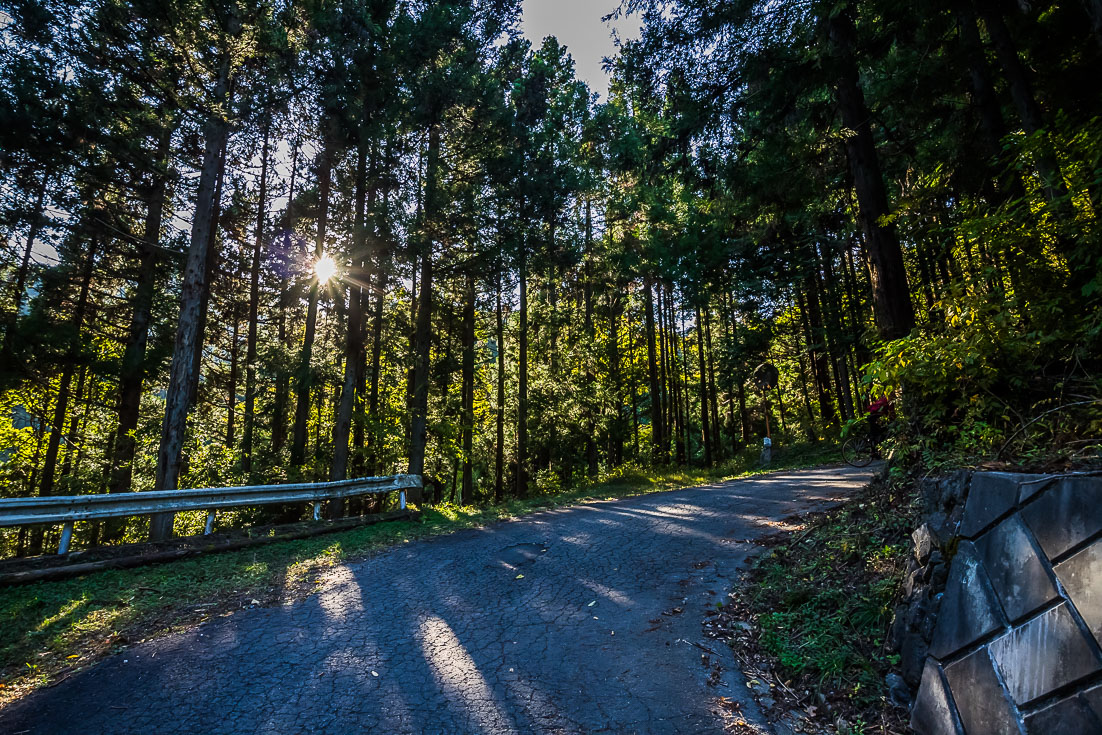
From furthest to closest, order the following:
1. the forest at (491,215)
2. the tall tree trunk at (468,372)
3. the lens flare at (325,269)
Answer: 1. the tall tree trunk at (468,372)
2. the lens flare at (325,269)
3. the forest at (491,215)

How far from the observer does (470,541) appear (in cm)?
754

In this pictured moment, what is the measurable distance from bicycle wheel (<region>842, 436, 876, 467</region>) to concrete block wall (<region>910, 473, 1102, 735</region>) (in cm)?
892

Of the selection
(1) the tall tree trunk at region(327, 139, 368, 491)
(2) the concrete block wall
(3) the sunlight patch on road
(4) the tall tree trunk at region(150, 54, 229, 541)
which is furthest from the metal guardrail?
(2) the concrete block wall

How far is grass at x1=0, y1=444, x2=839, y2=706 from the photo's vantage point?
3816mm

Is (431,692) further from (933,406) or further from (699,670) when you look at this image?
(933,406)

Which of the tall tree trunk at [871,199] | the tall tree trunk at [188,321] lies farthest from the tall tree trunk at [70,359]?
the tall tree trunk at [871,199]

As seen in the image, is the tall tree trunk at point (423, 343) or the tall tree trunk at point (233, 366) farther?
the tall tree trunk at point (233, 366)

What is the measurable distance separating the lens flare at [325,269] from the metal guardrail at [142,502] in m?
5.74

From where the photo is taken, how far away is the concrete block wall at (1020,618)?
1.96 meters

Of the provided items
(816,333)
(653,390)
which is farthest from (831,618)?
(816,333)

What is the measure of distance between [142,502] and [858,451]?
44.0 feet

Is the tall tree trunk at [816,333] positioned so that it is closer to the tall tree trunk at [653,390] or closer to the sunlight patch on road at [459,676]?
the tall tree trunk at [653,390]

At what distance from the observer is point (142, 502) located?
644cm

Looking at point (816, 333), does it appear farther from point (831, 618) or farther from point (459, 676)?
point (459, 676)
